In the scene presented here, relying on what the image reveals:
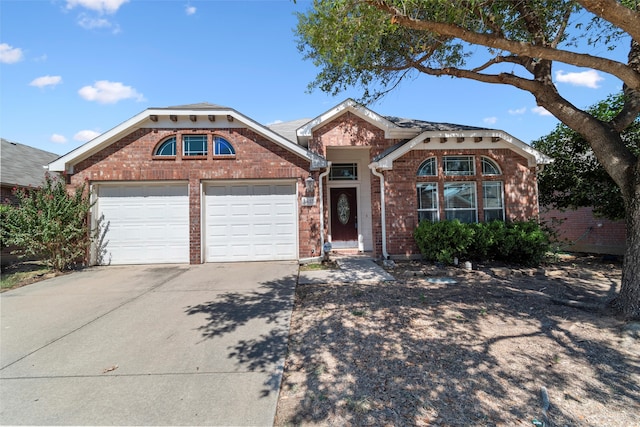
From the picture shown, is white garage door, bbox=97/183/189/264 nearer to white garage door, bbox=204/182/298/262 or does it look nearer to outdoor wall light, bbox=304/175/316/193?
white garage door, bbox=204/182/298/262

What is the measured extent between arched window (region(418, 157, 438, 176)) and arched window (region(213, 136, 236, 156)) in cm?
597

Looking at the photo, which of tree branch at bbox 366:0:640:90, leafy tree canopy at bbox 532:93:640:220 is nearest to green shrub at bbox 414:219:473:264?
tree branch at bbox 366:0:640:90

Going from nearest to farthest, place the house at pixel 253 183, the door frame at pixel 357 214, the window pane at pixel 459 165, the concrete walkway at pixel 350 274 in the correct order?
the concrete walkway at pixel 350 274
the house at pixel 253 183
the window pane at pixel 459 165
the door frame at pixel 357 214

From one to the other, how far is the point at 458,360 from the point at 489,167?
801 centimetres

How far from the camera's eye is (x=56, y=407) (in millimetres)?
Answer: 2693

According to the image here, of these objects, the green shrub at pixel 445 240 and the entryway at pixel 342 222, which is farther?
the entryway at pixel 342 222

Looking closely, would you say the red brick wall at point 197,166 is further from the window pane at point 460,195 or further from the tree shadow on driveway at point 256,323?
the window pane at point 460,195

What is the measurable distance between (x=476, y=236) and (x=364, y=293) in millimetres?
4197

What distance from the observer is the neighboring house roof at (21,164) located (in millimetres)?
10508

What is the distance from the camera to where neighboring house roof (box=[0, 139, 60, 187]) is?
10.5 meters

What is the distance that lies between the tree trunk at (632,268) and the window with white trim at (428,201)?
4944 mm

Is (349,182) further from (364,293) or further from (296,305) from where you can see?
(296,305)

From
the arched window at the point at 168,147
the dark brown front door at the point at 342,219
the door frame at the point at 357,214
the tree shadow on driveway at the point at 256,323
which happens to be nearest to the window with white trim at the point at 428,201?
the door frame at the point at 357,214

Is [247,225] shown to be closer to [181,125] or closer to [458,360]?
[181,125]
